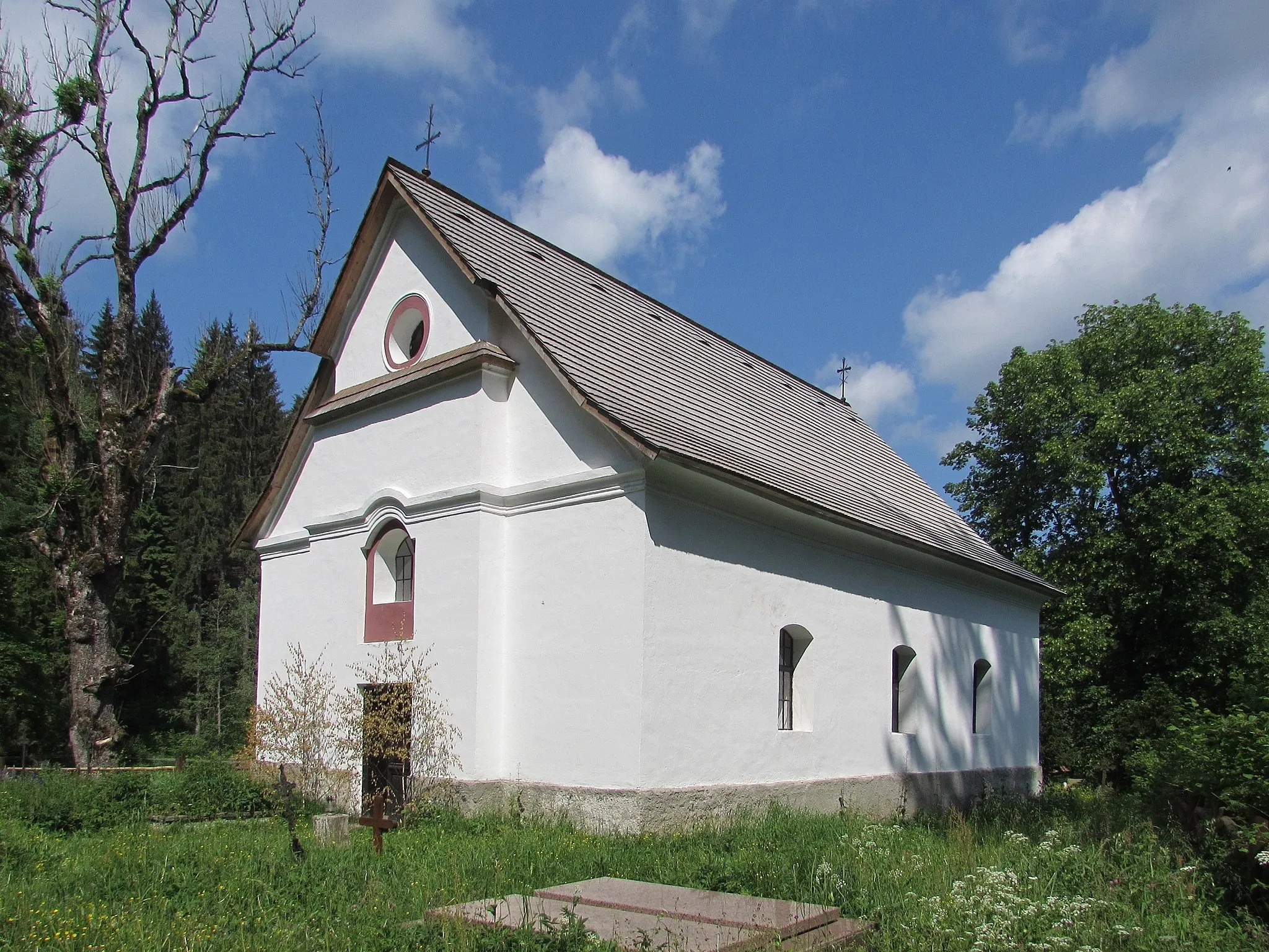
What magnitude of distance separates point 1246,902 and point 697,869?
3935mm

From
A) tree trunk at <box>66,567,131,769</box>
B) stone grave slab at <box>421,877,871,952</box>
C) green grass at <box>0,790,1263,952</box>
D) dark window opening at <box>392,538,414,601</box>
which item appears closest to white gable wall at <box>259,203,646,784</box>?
dark window opening at <box>392,538,414,601</box>

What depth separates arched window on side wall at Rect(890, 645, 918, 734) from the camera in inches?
657

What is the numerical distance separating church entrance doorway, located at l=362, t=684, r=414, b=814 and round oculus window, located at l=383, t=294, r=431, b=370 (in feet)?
15.0

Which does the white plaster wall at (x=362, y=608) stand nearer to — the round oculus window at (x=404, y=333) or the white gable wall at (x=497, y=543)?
the white gable wall at (x=497, y=543)

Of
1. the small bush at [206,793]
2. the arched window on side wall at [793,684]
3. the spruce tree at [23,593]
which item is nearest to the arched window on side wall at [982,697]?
the arched window on side wall at [793,684]

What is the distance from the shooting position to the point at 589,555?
1197 cm

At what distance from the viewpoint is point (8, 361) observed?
30.2 metres

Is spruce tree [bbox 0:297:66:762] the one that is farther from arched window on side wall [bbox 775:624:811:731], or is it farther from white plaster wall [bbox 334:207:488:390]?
arched window on side wall [bbox 775:624:811:731]

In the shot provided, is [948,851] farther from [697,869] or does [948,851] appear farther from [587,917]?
[587,917]

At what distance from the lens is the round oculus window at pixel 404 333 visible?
14.5m

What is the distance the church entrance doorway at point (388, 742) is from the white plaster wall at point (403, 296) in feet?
15.0

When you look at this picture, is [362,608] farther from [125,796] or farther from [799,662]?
[799,662]

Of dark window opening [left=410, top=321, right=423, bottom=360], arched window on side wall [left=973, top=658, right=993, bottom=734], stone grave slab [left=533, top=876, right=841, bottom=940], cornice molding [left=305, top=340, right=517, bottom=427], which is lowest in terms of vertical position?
stone grave slab [left=533, top=876, right=841, bottom=940]

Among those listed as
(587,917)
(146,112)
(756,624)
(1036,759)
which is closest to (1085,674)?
(1036,759)
